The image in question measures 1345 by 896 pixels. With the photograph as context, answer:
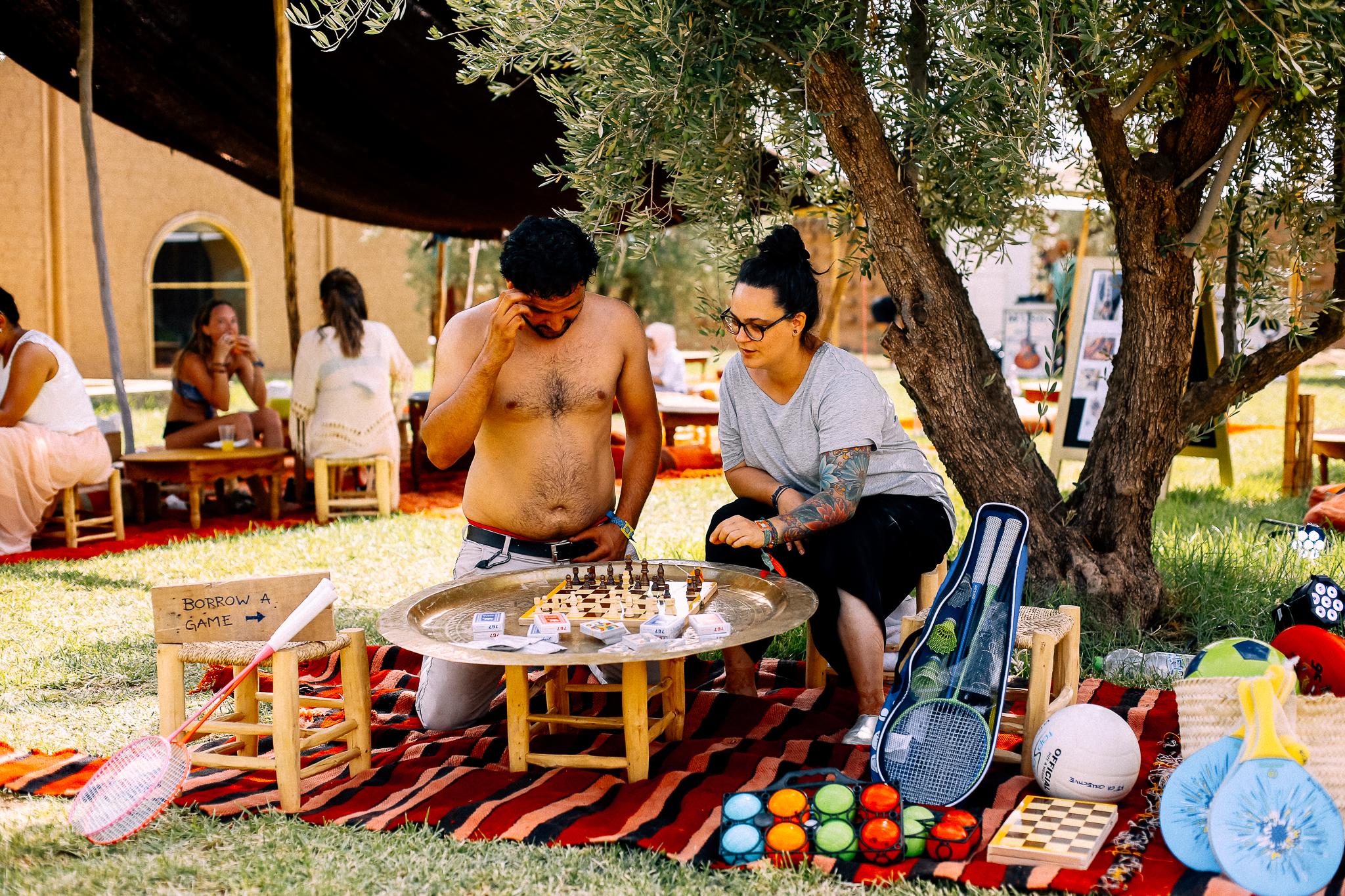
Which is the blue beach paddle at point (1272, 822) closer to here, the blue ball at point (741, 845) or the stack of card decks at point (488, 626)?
the blue ball at point (741, 845)

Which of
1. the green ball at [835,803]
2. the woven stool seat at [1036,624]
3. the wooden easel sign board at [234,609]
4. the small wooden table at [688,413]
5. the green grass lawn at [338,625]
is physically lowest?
the green grass lawn at [338,625]

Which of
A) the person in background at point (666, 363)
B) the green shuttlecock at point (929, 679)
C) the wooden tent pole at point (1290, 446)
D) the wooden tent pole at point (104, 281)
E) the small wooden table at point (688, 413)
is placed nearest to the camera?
the green shuttlecock at point (929, 679)

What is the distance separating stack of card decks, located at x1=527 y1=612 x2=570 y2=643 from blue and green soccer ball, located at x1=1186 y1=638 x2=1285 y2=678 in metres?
1.53

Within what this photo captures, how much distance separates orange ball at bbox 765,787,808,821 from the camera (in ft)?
8.77

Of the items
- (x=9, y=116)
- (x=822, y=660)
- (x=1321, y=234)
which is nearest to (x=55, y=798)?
(x=822, y=660)

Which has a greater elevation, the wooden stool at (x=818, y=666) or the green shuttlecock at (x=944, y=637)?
the green shuttlecock at (x=944, y=637)

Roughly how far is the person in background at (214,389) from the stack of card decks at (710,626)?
18.7 ft

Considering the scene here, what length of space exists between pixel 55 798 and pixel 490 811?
47.2 inches

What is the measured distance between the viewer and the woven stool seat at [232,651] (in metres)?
3.02

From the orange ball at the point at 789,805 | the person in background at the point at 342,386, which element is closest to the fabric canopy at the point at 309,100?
the person in background at the point at 342,386

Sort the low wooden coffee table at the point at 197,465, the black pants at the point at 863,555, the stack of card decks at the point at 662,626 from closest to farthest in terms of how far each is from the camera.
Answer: the stack of card decks at the point at 662,626 → the black pants at the point at 863,555 → the low wooden coffee table at the point at 197,465

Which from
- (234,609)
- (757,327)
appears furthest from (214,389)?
(757,327)

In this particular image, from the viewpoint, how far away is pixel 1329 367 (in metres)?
21.0

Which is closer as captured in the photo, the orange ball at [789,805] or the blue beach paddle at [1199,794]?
the blue beach paddle at [1199,794]
